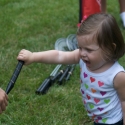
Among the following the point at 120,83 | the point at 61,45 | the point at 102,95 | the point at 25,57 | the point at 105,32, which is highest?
the point at 105,32

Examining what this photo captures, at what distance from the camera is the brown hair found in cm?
177

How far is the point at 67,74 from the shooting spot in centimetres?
312

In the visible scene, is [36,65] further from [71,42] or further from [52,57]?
[52,57]

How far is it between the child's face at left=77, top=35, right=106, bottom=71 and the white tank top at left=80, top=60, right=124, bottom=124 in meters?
0.09

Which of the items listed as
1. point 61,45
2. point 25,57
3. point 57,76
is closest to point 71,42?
point 61,45

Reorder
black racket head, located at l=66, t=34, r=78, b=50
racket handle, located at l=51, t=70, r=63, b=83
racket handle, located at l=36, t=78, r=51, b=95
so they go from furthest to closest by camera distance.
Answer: black racket head, located at l=66, t=34, r=78, b=50, racket handle, located at l=51, t=70, r=63, b=83, racket handle, located at l=36, t=78, r=51, b=95

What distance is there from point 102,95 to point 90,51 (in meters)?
0.29

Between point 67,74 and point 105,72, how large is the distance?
126 centimetres

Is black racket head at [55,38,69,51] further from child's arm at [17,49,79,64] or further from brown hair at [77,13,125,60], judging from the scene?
brown hair at [77,13,125,60]

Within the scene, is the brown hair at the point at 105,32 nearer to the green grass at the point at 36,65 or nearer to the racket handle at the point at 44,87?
the green grass at the point at 36,65

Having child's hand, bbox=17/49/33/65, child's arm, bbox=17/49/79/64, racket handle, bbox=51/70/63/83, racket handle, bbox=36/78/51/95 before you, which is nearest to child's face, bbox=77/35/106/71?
child's arm, bbox=17/49/79/64

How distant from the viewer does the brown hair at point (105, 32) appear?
177cm

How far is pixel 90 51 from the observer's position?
1.81m

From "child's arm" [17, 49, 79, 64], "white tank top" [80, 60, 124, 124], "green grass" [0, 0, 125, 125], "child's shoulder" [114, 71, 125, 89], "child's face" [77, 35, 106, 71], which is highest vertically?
"child's face" [77, 35, 106, 71]
